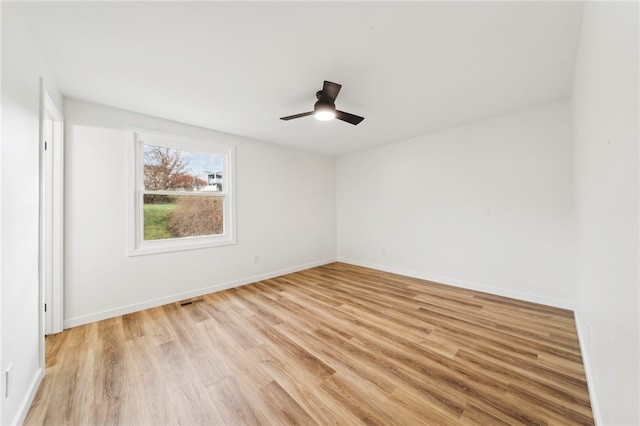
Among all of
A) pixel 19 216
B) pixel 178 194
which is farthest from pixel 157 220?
pixel 19 216

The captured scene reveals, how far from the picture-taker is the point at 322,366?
5.98 ft

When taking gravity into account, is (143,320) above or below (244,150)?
below

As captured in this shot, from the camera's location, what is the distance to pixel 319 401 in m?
1.50

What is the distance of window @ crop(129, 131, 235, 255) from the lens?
2920 millimetres

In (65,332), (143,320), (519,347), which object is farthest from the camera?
(143,320)

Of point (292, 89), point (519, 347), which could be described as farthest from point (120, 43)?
point (519, 347)

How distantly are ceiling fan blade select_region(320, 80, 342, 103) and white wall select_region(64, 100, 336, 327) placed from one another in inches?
83.3

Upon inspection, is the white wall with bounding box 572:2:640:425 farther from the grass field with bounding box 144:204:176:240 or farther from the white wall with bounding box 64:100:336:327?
the grass field with bounding box 144:204:176:240

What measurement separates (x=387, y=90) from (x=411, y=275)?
3102mm

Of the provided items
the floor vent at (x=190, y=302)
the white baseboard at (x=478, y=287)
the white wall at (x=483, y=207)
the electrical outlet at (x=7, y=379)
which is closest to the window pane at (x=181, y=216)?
the floor vent at (x=190, y=302)

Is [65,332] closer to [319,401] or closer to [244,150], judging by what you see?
[319,401]

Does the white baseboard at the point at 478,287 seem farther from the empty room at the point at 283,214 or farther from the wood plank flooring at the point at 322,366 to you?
the wood plank flooring at the point at 322,366

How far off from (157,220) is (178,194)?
0.44m

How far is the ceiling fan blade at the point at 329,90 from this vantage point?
205 cm
